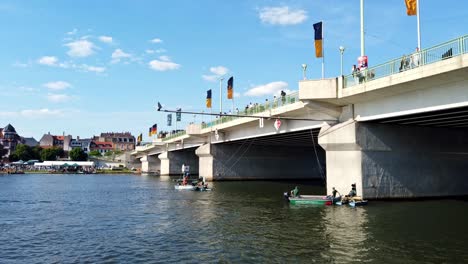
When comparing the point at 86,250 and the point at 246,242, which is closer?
the point at 86,250

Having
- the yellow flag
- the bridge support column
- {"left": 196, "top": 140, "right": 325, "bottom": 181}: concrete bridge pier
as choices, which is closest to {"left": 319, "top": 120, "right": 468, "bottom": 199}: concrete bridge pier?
the yellow flag

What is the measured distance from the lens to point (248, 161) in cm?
7181

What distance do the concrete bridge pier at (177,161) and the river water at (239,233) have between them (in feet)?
239

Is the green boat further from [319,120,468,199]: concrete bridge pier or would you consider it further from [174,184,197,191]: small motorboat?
[174,184,197,191]: small motorboat

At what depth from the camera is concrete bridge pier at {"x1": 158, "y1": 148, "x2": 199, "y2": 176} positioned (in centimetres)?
10819

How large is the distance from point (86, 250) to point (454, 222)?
21.4 meters

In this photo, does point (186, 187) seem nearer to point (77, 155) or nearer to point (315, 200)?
point (315, 200)

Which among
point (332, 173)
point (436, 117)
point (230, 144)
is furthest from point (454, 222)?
point (230, 144)

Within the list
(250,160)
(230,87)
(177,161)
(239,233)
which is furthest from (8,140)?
(239,233)

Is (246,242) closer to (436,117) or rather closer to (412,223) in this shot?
(412,223)

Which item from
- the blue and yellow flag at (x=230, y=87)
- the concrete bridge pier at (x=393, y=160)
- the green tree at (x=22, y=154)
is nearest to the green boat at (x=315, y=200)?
the concrete bridge pier at (x=393, y=160)

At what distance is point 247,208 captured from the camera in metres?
33.7

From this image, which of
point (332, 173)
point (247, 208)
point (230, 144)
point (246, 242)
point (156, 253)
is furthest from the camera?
point (230, 144)

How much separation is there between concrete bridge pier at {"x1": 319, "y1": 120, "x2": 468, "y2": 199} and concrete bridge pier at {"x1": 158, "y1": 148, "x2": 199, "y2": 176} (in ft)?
248
